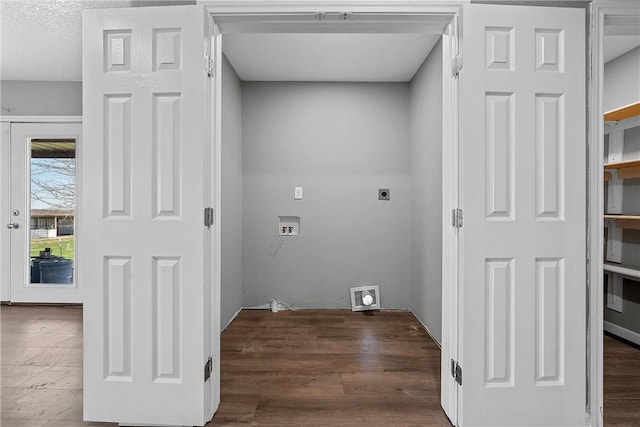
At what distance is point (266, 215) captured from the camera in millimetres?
4094

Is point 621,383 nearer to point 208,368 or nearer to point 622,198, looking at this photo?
point 622,198

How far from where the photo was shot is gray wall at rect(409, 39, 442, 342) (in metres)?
3.12

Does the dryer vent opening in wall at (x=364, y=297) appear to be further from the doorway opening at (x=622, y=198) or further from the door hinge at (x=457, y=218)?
the door hinge at (x=457, y=218)

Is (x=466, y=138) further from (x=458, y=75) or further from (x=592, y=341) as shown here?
(x=592, y=341)

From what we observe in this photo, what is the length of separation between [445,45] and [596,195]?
41.7 inches

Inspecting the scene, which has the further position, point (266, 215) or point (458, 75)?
point (266, 215)

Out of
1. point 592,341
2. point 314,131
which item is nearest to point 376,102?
point 314,131

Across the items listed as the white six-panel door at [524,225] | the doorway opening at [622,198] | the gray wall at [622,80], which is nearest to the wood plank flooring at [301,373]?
the doorway opening at [622,198]

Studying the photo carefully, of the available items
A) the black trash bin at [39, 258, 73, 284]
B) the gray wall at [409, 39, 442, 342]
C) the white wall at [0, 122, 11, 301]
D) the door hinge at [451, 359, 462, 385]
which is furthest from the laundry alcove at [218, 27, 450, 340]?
the white wall at [0, 122, 11, 301]

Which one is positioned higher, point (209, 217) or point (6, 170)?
point (6, 170)

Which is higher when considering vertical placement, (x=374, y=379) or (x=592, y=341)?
(x=592, y=341)

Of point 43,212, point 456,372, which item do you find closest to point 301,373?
point 456,372

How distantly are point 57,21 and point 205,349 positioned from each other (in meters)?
2.79

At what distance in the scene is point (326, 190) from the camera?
13.4 ft
